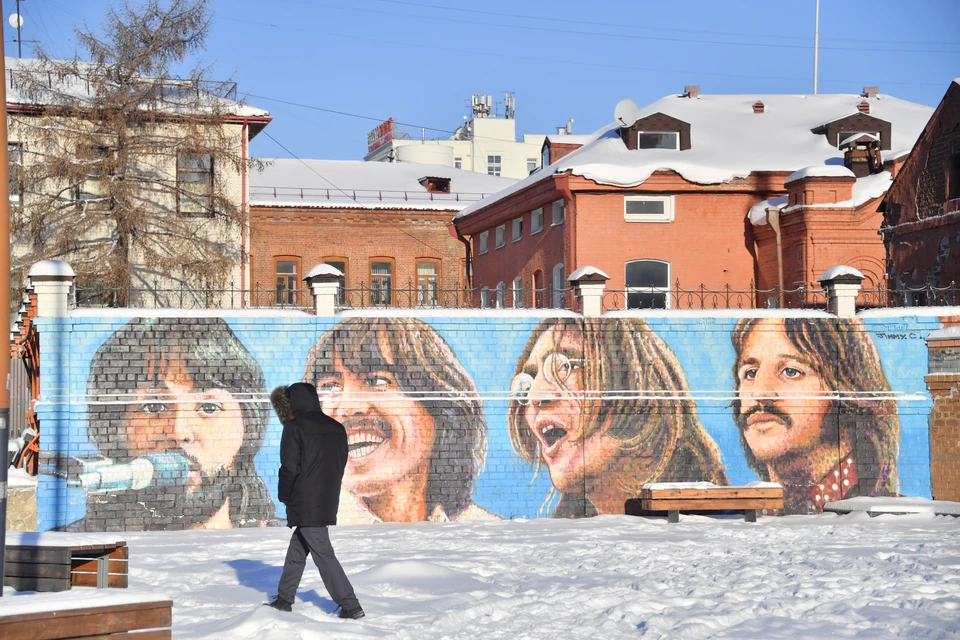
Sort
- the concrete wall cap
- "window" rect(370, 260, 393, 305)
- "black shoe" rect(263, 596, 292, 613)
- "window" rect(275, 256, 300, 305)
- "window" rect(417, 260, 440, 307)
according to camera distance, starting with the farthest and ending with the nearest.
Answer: "window" rect(417, 260, 440, 307)
"window" rect(370, 260, 393, 305)
"window" rect(275, 256, 300, 305)
the concrete wall cap
"black shoe" rect(263, 596, 292, 613)

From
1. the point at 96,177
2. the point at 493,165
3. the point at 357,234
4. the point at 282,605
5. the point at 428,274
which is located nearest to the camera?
the point at 282,605

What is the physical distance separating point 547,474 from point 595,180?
1332 cm

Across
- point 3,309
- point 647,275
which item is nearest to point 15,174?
point 647,275

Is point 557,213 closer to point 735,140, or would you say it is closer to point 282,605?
point 735,140

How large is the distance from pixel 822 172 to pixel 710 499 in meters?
13.4

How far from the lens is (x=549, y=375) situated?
18.0m

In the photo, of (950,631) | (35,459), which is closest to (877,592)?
(950,631)

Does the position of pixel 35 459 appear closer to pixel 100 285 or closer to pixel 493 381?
pixel 493 381

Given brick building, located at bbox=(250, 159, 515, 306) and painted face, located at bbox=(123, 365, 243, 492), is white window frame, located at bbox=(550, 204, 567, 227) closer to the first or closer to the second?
brick building, located at bbox=(250, 159, 515, 306)

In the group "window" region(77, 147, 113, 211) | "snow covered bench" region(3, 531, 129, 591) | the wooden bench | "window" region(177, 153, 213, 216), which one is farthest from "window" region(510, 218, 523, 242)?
the wooden bench

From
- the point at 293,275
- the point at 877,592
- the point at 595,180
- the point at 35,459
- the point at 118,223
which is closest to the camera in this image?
the point at 877,592

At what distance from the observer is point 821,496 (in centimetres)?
Result: 1838

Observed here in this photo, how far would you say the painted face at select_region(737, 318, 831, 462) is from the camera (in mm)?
18344

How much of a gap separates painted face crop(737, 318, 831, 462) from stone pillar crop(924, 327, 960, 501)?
1.63 metres
